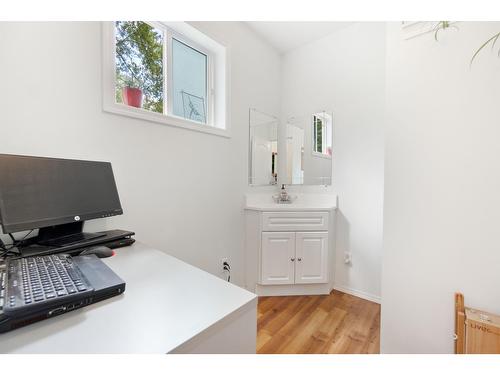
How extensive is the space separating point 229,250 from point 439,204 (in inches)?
65.8

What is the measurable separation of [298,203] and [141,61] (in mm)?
2058

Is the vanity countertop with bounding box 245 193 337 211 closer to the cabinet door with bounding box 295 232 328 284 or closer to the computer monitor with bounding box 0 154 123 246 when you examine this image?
the cabinet door with bounding box 295 232 328 284

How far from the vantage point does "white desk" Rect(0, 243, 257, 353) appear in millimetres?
433

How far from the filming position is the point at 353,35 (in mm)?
2336

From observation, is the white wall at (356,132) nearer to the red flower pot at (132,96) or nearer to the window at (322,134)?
the window at (322,134)

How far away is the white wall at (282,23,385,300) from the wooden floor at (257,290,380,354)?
0.31 metres

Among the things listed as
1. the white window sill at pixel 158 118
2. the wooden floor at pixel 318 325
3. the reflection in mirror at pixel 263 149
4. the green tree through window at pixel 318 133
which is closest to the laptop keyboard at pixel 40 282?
the white window sill at pixel 158 118

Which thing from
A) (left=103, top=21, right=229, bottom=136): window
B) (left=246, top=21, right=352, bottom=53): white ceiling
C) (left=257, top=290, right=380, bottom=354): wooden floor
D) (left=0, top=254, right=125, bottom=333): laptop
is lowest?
(left=257, top=290, right=380, bottom=354): wooden floor

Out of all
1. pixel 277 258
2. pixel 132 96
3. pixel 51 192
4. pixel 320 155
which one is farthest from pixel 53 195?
pixel 320 155

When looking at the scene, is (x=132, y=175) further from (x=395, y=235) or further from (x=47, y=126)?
(x=395, y=235)

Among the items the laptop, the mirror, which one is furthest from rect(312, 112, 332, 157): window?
the laptop

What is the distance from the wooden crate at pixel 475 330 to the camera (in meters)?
1.01

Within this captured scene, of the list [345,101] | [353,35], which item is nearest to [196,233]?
[345,101]
